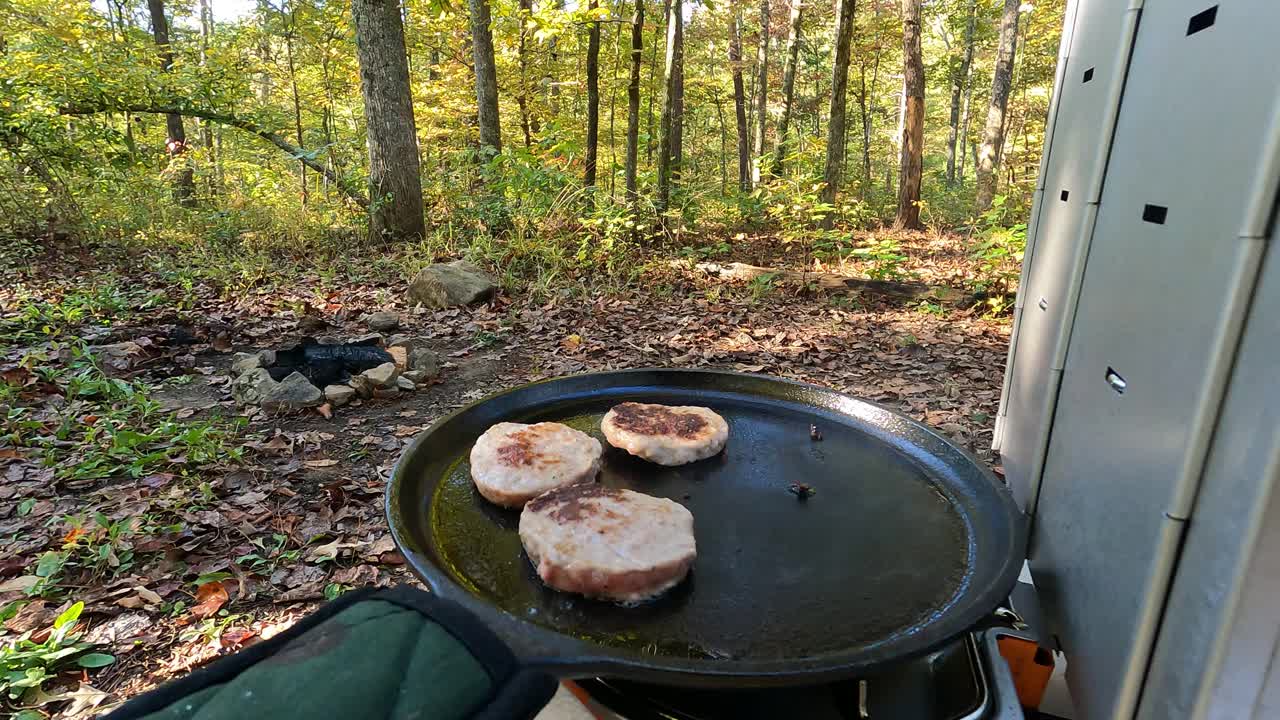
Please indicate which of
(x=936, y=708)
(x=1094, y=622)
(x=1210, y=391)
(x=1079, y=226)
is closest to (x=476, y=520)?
(x=936, y=708)

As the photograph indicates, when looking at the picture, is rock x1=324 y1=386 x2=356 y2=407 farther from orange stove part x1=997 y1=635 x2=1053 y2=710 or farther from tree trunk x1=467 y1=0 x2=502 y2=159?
tree trunk x1=467 y1=0 x2=502 y2=159

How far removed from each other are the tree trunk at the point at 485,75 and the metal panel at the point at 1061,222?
7113 mm

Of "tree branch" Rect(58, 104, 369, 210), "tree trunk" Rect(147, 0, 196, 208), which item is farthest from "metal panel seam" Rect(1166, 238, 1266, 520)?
"tree trunk" Rect(147, 0, 196, 208)

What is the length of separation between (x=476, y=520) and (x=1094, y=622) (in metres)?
1.27

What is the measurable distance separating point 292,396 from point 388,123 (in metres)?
4.35

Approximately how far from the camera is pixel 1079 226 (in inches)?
55.9

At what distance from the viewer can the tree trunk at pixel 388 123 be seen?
255 inches

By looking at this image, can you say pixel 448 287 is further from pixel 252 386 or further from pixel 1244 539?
pixel 1244 539

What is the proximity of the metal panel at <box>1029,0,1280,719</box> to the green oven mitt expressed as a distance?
0.90 m

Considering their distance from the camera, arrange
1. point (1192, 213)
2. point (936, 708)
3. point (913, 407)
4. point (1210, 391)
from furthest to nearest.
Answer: point (913, 407)
point (936, 708)
point (1192, 213)
point (1210, 391)

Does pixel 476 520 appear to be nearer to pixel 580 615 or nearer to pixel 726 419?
pixel 580 615

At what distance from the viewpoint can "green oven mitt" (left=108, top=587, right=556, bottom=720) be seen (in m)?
0.79

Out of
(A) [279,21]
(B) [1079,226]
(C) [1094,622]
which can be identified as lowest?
(C) [1094,622]

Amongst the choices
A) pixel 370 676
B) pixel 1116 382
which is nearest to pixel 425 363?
pixel 370 676
